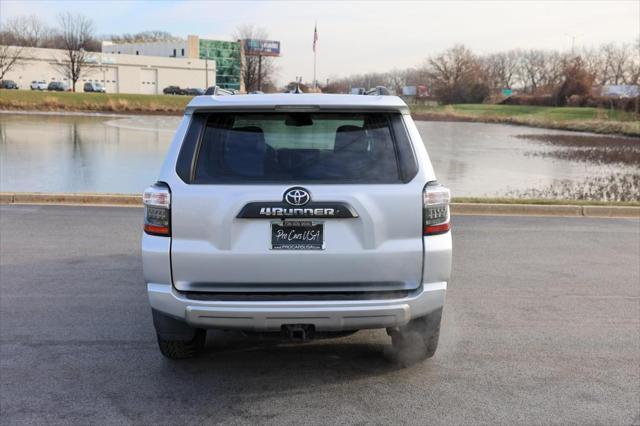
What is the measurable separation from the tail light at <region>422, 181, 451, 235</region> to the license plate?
64 cm

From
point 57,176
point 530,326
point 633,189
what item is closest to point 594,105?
point 633,189

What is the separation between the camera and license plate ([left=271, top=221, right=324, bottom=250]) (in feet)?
12.5

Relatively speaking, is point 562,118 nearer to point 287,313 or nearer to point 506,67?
point 287,313

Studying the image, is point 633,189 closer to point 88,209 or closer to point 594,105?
point 88,209

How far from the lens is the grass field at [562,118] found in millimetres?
52969

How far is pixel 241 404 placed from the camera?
157 inches

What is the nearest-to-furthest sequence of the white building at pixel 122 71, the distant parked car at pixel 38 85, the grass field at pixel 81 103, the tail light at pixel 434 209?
1. the tail light at pixel 434 209
2. the grass field at pixel 81 103
3. the distant parked car at pixel 38 85
4. the white building at pixel 122 71

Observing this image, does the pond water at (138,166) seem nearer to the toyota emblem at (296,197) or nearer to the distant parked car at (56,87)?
the toyota emblem at (296,197)

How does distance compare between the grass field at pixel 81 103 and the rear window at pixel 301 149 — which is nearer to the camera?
the rear window at pixel 301 149

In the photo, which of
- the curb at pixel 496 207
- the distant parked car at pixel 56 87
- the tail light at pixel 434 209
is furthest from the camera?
the distant parked car at pixel 56 87

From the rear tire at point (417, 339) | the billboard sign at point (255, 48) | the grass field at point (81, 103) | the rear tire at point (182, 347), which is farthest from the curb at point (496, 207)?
the billboard sign at point (255, 48)

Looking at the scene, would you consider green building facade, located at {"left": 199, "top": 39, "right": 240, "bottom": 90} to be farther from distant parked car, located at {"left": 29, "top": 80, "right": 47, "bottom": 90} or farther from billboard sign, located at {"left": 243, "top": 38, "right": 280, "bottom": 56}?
distant parked car, located at {"left": 29, "top": 80, "right": 47, "bottom": 90}

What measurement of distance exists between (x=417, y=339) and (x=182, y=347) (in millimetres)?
1654

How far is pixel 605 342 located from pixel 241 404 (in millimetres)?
3029
